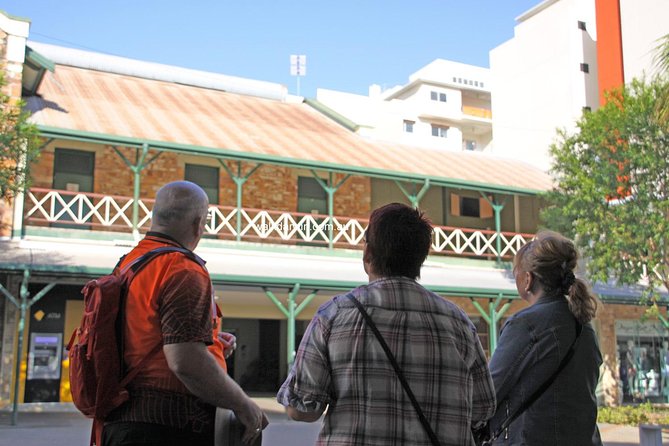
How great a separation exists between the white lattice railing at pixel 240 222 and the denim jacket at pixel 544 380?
1328 cm

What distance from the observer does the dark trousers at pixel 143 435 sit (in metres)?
2.51

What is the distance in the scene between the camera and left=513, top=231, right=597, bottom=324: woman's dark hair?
3.18 m

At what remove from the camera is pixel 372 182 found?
67.7 feet

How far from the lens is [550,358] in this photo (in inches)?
121

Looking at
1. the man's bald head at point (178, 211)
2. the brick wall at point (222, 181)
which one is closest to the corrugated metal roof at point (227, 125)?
the brick wall at point (222, 181)

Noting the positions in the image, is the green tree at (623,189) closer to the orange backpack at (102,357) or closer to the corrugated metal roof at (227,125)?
the corrugated metal roof at (227,125)

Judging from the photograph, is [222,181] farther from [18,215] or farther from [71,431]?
[71,431]

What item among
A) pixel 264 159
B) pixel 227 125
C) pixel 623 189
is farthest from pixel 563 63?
pixel 264 159

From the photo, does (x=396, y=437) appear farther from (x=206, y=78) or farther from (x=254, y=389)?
(x=206, y=78)

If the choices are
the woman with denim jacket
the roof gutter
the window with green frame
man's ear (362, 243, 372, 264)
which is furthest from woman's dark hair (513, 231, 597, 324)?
the window with green frame

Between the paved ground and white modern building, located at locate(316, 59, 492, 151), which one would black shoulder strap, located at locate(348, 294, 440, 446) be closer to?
the paved ground

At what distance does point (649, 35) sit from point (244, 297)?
1875 centimetres

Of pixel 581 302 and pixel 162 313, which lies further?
pixel 581 302

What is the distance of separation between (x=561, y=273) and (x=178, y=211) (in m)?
1.62
